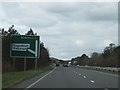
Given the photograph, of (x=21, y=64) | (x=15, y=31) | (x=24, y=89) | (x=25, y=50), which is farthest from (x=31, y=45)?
(x=15, y=31)

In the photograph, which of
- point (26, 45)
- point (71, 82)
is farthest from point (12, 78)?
point (26, 45)

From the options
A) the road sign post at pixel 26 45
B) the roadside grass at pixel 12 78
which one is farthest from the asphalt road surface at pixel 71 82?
the road sign post at pixel 26 45

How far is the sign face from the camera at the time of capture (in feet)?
161

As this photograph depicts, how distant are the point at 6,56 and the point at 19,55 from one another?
2611 centimetres

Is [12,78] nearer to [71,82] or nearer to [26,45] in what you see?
[71,82]

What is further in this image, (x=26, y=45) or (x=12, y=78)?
(x=26, y=45)

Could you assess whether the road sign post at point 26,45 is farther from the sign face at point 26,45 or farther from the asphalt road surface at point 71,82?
the asphalt road surface at point 71,82

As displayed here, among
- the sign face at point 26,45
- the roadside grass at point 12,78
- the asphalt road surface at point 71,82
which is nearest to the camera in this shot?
the asphalt road surface at point 71,82

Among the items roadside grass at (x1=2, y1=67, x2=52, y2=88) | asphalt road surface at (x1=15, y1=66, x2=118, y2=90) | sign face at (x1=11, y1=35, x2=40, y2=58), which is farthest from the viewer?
sign face at (x1=11, y1=35, x2=40, y2=58)

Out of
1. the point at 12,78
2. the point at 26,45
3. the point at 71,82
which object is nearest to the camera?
the point at 71,82

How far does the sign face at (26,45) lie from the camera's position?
4903 centimetres

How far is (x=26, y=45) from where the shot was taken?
49188 millimetres

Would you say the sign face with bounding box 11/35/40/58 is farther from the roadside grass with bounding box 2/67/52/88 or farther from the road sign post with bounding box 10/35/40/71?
the roadside grass with bounding box 2/67/52/88

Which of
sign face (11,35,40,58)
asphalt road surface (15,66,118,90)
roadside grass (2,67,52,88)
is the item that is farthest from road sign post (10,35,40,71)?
asphalt road surface (15,66,118,90)
